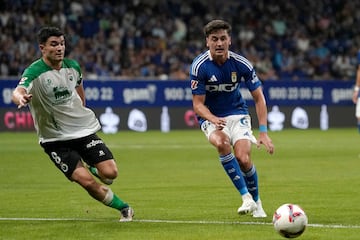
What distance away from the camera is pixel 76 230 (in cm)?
1062

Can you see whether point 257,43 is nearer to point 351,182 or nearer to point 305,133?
point 305,133

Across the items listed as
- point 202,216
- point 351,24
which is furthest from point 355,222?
point 351,24

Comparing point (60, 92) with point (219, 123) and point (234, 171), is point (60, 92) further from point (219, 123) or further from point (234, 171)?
point (234, 171)

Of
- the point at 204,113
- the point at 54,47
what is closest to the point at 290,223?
the point at 204,113

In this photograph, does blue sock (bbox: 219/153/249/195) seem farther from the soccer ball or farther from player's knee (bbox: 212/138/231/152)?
the soccer ball

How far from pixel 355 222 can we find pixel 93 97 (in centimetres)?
2114

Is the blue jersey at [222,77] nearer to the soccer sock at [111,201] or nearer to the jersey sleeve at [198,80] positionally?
the jersey sleeve at [198,80]

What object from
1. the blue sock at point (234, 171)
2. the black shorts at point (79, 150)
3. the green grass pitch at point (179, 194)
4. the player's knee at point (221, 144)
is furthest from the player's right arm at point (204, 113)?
the black shorts at point (79, 150)

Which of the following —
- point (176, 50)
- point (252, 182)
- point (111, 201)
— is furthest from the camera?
point (176, 50)

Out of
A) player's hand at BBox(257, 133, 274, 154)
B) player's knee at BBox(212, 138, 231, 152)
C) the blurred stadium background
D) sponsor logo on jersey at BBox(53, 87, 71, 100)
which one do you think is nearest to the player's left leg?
sponsor logo on jersey at BBox(53, 87, 71, 100)

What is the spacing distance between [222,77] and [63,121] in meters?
2.08

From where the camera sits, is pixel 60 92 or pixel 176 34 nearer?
pixel 60 92

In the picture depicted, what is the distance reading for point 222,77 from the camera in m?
12.1

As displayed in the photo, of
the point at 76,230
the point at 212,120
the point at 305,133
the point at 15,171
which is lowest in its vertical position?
the point at 305,133
